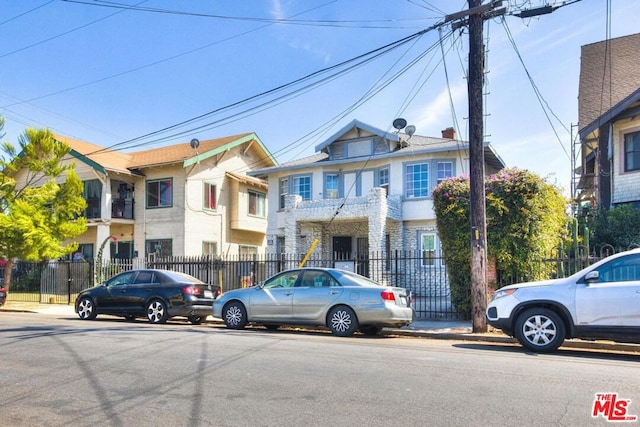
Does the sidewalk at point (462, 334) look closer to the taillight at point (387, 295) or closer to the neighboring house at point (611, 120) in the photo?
the taillight at point (387, 295)

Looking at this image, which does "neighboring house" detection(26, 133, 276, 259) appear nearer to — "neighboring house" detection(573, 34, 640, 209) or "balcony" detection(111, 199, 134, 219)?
"balcony" detection(111, 199, 134, 219)

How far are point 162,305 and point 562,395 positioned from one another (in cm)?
1037

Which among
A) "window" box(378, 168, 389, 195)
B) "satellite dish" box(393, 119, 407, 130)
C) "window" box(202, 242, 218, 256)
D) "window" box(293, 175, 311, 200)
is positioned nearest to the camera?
"window" box(378, 168, 389, 195)

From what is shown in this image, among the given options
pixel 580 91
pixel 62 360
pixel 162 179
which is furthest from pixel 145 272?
pixel 580 91

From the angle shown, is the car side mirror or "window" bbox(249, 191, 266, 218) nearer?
the car side mirror

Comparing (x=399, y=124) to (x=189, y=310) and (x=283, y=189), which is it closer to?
(x=283, y=189)

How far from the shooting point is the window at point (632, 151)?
1797 centimetres

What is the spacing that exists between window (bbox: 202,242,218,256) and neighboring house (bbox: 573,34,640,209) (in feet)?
59.1

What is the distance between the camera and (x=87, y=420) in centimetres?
489

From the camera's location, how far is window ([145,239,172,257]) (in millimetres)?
26766

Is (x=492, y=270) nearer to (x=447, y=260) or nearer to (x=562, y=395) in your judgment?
(x=447, y=260)

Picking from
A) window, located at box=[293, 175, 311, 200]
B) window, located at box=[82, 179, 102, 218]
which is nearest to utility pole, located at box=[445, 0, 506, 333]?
window, located at box=[293, 175, 311, 200]

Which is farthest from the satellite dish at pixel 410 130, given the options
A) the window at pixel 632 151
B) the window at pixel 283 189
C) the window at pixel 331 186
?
the window at pixel 632 151

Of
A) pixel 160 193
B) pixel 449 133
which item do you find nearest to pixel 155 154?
pixel 160 193
